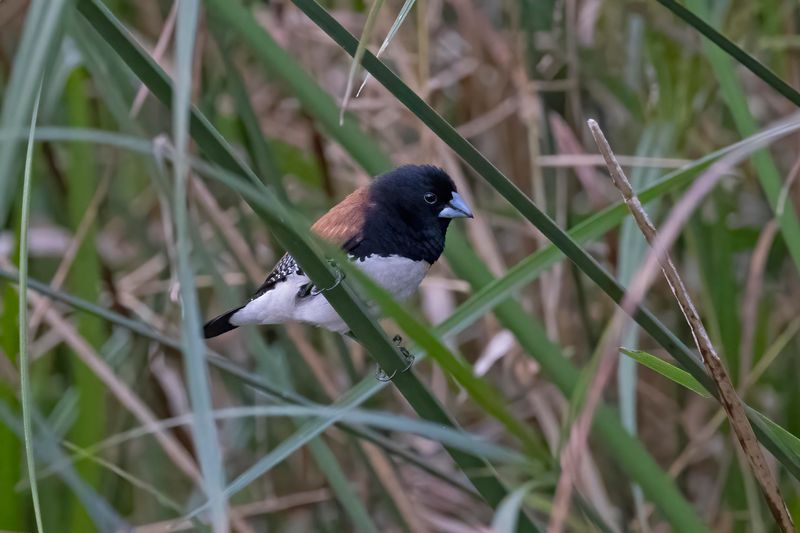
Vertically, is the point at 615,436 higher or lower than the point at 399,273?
lower

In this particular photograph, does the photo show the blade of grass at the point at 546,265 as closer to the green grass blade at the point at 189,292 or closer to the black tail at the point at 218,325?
the green grass blade at the point at 189,292

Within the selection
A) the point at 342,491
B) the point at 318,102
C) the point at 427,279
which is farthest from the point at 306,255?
the point at 427,279

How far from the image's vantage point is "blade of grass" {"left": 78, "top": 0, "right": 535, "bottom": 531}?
0.79 metres

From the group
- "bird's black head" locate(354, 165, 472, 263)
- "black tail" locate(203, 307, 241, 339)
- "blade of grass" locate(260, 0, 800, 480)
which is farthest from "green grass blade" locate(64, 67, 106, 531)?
"blade of grass" locate(260, 0, 800, 480)

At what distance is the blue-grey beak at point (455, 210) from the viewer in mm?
1680

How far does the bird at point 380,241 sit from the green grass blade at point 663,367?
0.69 m

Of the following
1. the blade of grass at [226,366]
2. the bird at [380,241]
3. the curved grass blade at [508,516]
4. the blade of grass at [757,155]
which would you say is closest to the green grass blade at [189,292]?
the curved grass blade at [508,516]

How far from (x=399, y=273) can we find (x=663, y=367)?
29.3 inches

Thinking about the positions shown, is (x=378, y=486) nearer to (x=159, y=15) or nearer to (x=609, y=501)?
(x=609, y=501)

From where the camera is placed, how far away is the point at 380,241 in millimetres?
1689

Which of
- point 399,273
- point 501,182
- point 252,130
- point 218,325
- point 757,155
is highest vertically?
point 252,130

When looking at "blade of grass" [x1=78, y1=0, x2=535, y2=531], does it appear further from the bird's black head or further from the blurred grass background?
the bird's black head

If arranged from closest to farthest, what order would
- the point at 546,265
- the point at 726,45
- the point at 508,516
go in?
the point at 508,516, the point at 726,45, the point at 546,265

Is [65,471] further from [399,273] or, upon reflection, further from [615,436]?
[615,436]
